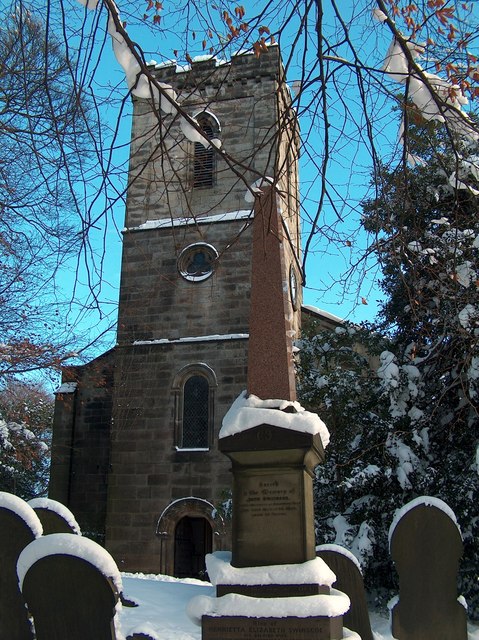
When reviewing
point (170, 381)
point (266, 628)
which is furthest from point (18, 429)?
point (266, 628)

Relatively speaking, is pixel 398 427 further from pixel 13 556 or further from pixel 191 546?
pixel 13 556

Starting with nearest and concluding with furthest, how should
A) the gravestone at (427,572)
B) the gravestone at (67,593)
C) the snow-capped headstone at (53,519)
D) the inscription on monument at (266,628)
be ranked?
the gravestone at (67,593) → the inscription on monument at (266,628) → the gravestone at (427,572) → the snow-capped headstone at (53,519)

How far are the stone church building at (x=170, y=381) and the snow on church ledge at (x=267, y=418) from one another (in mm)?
9424

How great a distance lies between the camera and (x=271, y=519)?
18.3 feet

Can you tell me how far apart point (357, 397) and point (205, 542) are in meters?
7.30

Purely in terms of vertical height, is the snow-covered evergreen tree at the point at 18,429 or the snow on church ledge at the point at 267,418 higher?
the snow-covered evergreen tree at the point at 18,429

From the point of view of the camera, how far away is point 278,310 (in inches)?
253

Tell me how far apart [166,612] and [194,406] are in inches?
320

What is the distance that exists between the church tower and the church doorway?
1.4 inches

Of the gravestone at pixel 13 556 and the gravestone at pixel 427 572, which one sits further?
the gravestone at pixel 427 572

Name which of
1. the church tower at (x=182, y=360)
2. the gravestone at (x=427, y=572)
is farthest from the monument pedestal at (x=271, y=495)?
the church tower at (x=182, y=360)

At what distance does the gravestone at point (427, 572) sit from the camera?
22.0 ft

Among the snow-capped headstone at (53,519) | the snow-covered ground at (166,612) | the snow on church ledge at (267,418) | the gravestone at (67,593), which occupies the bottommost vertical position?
the snow-covered ground at (166,612)

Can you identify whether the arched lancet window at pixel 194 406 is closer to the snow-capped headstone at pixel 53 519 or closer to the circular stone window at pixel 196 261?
the circular stone window at pixel 196 261
